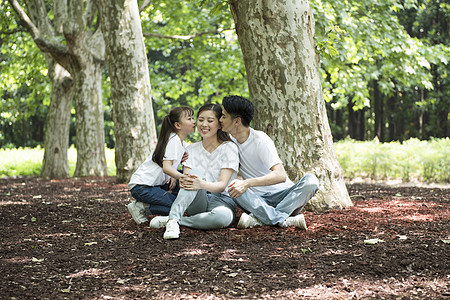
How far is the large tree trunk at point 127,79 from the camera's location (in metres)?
9.38

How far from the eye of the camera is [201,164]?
15.5 feet

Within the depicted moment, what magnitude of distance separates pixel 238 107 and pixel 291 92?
1.03 meters

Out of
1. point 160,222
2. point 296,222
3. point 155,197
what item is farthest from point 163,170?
point 296,222

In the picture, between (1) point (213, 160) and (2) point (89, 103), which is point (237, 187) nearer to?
(1) point (213, 160)

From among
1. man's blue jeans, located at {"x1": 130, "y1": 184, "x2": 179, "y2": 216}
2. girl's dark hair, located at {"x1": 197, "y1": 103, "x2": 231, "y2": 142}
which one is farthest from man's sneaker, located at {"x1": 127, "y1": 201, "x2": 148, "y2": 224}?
girl's dark hair, located at {"x1": 197, "y1": 103, "x2": 231, "y2": 142}

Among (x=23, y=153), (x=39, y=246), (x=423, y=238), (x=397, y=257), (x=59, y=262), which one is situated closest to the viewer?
(x=397, y=257)

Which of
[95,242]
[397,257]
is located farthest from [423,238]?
[95,242]

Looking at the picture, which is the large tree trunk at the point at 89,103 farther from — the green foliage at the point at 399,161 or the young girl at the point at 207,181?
the young girl at the point at 207,181

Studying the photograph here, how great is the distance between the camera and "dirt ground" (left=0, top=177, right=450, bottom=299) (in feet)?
9.87

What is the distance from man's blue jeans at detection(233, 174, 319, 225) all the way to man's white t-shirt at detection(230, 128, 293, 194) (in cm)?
18

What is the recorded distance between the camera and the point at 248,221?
15.4 ft

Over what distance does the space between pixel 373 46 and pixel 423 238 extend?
983cm

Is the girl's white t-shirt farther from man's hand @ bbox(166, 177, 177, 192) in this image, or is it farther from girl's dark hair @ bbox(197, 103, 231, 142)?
girl's dark hair @ bbox(197, 103, 231, 142)

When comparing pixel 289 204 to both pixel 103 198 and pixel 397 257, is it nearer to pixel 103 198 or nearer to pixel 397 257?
pixel 397 257
